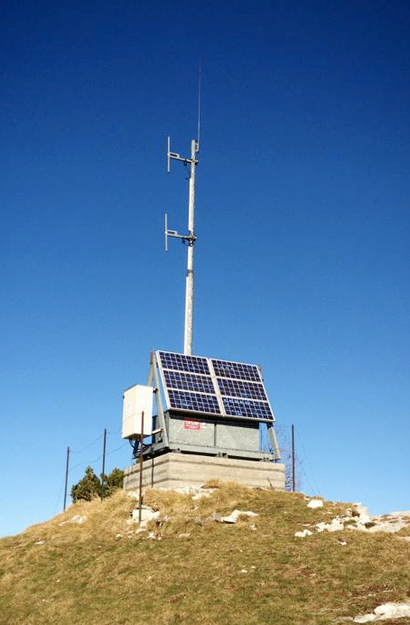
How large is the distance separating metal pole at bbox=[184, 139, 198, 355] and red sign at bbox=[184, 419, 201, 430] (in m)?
4.76

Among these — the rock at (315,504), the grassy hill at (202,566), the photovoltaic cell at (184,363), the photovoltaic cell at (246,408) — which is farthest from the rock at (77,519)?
the rock at (315,504)

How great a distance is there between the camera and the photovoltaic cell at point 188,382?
37.9 meters

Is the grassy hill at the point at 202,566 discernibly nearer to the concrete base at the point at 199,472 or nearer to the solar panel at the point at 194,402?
the concrete base at the point at 199,472

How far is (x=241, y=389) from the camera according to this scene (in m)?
39.9

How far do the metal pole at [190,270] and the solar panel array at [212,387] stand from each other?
5.58 ft

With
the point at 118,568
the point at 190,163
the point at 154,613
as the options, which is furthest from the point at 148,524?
the point at 190,163

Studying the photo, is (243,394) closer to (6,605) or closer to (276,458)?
(276,458)

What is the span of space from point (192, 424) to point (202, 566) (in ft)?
44.9

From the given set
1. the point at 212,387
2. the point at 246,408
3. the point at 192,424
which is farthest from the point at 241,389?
the point at 192,424

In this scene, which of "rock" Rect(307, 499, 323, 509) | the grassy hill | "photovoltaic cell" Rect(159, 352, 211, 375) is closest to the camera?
the grassy hill

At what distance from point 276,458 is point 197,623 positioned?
1880 centimetres

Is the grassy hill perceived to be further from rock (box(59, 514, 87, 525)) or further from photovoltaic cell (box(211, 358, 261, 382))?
photovoltaic cell (box(211, 358, 261, 382))

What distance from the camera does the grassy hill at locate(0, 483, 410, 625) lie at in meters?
20.0

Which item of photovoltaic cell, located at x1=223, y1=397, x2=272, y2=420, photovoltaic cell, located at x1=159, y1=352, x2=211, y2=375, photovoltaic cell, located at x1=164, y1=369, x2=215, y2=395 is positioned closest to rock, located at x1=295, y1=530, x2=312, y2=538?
photovoltaic cell, located at x1=223, y1=397, x2=272, y2=420
